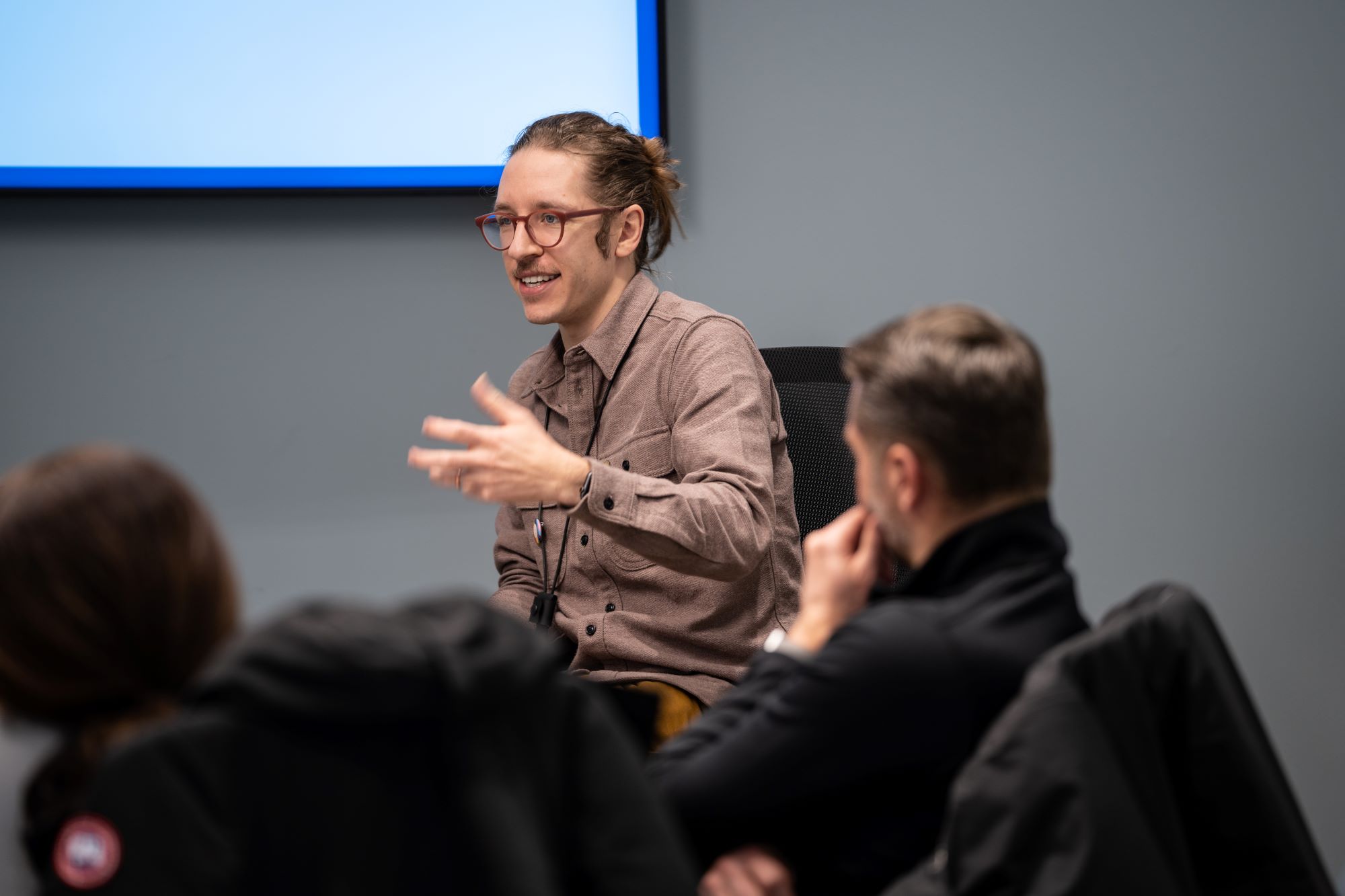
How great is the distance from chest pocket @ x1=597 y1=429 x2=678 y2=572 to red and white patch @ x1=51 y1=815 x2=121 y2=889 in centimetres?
112

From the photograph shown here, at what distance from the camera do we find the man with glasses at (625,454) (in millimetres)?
1592

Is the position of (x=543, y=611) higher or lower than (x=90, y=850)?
lower

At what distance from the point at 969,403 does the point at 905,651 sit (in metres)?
0.23

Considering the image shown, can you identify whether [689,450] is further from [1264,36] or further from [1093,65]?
[1264,36]

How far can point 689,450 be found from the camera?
1.74 meters

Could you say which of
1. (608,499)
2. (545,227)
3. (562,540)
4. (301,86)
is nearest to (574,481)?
(608,499)

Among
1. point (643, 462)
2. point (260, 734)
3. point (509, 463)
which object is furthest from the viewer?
point (643, 462)

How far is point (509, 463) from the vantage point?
1557mm

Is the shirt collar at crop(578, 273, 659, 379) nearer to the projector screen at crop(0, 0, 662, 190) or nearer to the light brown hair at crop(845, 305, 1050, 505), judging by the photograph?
the projector screen at crop(0, 0, 662, 190)

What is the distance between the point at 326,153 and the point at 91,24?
455 millimetres

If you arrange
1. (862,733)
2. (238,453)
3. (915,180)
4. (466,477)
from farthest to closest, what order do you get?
1. (915,180)
2. (238,453)
3. (466,477)
4. (862,733)

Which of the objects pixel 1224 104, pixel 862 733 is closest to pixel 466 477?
pixel 862 733

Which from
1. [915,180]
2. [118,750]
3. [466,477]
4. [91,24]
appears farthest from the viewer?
[915,180]

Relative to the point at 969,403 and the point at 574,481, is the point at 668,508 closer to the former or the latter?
the point at 574,481
